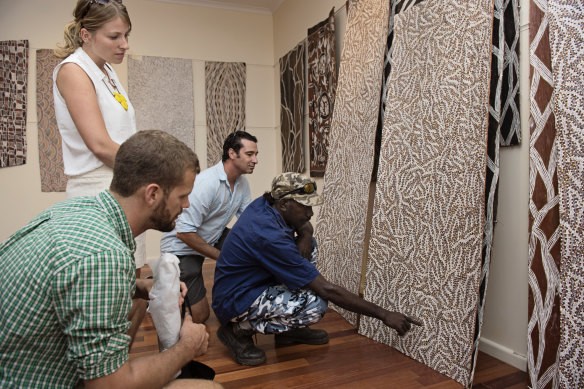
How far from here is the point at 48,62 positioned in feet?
15.6

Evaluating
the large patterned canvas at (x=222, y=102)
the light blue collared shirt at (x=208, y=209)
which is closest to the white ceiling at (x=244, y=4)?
the large patterned canvas at (x=222, y=102)

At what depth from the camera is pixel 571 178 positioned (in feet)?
5.28

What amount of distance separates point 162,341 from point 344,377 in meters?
1.08

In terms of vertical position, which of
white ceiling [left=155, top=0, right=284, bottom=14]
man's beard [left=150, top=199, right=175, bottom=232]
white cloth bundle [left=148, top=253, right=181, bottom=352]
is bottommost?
white cloth bundle [left=148, top=253, right=181, bottom=352]

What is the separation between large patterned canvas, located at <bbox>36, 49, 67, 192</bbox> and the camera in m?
4.76

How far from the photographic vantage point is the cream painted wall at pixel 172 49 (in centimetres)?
475

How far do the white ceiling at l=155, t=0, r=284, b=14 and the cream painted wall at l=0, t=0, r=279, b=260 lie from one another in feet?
0.18

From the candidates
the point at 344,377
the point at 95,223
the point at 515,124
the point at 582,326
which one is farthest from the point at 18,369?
the point at 515,124

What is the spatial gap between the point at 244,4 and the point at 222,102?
4.28ft

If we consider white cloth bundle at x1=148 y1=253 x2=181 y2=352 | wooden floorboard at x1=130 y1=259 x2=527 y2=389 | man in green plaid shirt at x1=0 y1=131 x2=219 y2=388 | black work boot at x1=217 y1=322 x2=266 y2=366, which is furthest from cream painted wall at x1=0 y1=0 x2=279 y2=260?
man in green plaid shirt at x1=0 y1=131 x2=219 y2=388

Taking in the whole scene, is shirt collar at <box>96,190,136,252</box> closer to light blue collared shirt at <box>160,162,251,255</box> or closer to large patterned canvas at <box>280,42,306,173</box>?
light blue collared shirt at <box>160,162,251,255</box>

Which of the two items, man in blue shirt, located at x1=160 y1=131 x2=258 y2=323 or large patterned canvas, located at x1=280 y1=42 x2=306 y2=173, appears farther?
large patterned canvas, located at x1=280 y1=42 x2=306 y2=173

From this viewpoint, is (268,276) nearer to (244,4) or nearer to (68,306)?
(68,306)

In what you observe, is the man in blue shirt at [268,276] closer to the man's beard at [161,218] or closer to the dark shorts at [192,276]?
the dark shorts at [192,276]
